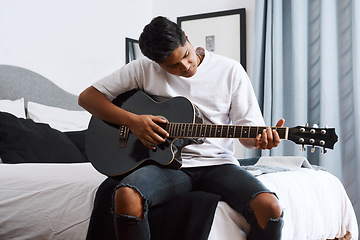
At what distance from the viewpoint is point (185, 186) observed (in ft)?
5.28

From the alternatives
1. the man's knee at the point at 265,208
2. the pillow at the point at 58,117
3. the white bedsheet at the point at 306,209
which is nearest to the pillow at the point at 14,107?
the pillow at the point at 58,117

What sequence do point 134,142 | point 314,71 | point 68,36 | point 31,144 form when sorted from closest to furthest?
1. point 134,142
2. point 31,144
3. point 68,36
4. point 314,71

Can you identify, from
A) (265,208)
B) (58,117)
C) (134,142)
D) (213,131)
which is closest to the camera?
(265,208)

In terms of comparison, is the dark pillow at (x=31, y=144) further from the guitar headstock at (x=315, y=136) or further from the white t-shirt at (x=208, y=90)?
the guitar headstock at (x=315, y=136)

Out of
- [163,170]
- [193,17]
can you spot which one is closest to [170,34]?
[163,170]

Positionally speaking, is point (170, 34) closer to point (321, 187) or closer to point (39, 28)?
point (321, 187)

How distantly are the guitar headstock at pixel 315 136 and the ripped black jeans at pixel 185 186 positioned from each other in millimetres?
186

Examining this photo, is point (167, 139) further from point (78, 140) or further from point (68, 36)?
point (68, 36)

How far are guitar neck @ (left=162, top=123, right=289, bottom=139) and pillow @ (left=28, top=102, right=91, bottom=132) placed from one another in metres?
1.31

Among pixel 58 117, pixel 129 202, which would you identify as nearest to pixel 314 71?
pixel 58 117

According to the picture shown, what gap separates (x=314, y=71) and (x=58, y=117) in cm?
178

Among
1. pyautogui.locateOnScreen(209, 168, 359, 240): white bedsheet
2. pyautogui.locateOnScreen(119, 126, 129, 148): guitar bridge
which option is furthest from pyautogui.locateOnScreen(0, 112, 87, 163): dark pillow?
pyautogui.locateOnScreen(209, 168, 359, 240): white bedsheet

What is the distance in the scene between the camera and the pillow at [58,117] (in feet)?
9.02

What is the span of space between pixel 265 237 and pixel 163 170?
1.29 ft
